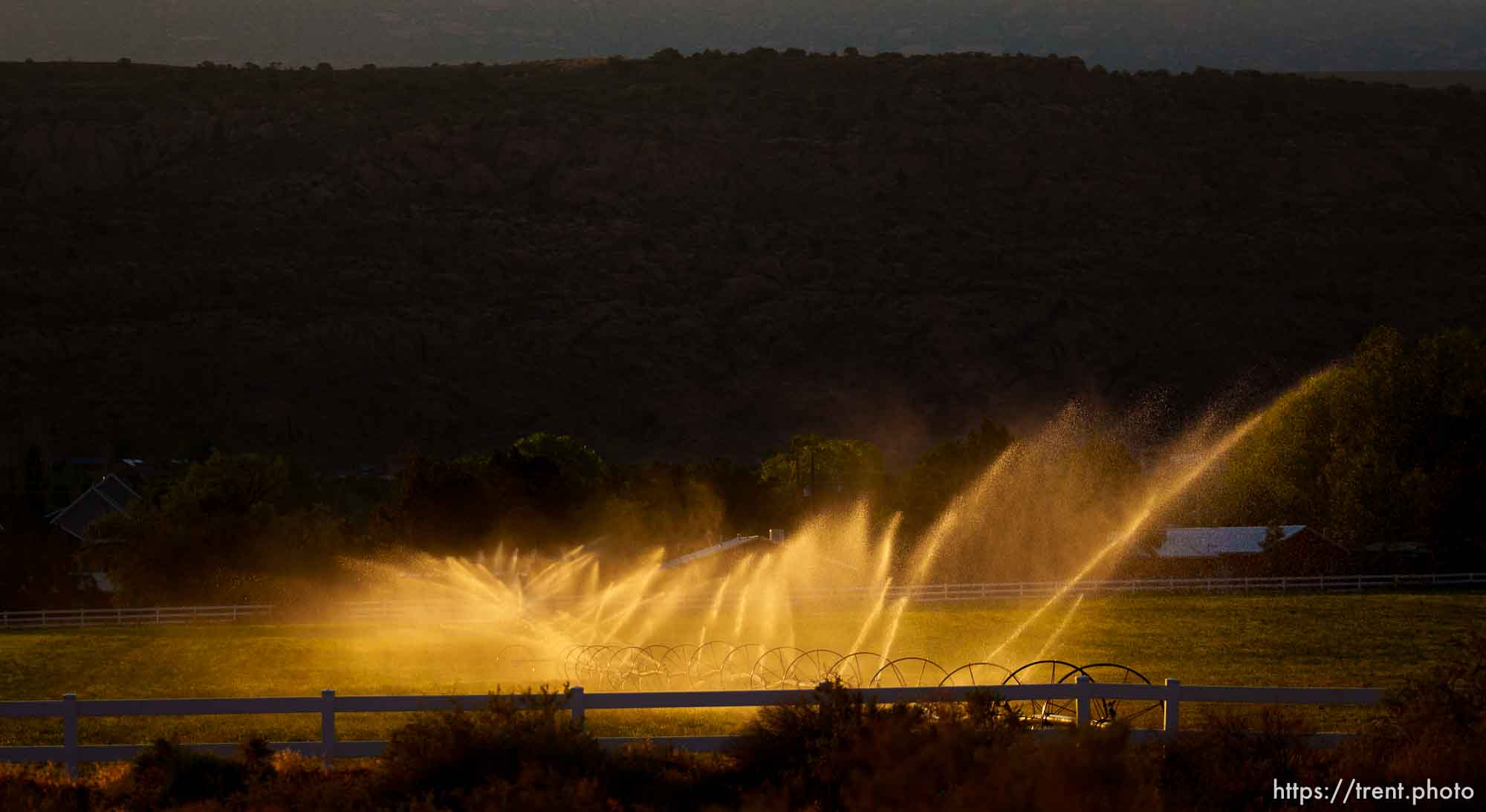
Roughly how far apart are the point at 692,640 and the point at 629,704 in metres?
22.3

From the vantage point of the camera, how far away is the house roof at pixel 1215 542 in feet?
200

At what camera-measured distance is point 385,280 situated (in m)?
139

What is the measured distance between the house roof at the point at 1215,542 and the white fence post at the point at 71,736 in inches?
1882

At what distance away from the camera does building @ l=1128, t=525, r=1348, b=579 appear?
5956cm

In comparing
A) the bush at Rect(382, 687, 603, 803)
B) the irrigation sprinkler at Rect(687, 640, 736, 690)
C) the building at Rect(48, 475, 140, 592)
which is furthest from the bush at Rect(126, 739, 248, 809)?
the building at Rect(48, 475, 140, 592)

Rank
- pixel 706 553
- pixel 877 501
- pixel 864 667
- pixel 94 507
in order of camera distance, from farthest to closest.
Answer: pixel 94 507 → pixel 877 501 → pixel 706 553 → pixel 864 667

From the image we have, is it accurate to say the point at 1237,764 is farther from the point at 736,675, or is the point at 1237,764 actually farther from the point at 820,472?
the point at 820,472

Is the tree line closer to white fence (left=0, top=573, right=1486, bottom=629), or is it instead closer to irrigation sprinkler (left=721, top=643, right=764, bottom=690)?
white fence (left=0, top=573, right=1486, bottom=629)

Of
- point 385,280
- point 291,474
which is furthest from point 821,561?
point 385,280

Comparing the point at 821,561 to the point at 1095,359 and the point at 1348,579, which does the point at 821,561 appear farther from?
the point at 1095,359

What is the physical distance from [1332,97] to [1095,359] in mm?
73499

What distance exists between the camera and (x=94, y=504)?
92.4m

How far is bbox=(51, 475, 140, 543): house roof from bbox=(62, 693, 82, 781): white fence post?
75.1 metres

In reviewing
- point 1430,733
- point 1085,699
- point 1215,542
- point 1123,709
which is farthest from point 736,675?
point 1215,542
